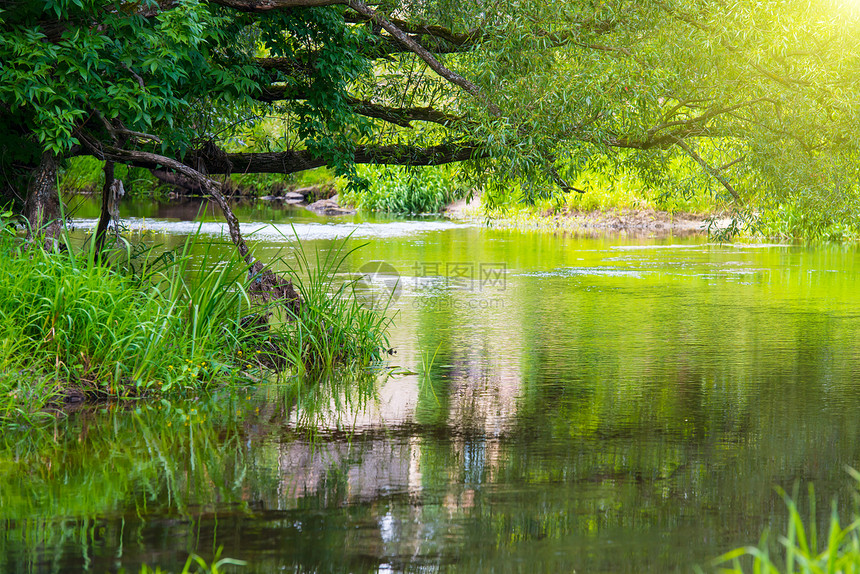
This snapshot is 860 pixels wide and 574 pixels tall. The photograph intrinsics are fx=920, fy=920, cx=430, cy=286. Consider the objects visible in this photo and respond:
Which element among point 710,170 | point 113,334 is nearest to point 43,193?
point 113,334

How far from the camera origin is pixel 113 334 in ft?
23.6

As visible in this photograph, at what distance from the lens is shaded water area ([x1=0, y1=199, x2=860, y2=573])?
449cm

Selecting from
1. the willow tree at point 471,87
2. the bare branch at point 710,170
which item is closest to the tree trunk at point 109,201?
the willow tree at point 471,87

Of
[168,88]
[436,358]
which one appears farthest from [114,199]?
[436,358]

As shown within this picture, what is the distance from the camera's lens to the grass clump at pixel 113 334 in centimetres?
696

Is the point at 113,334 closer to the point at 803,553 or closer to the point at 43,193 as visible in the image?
the point at 43,193

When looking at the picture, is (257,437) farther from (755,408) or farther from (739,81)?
(739,81)

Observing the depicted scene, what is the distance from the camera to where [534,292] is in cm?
1496

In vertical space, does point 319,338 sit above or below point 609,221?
below

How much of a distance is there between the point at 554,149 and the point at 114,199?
189 inches

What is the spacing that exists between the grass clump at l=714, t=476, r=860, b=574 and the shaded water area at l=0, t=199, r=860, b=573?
0.48 feet

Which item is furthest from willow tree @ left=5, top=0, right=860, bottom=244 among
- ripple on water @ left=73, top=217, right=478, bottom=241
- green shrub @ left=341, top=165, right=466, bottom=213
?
green shrub @ left=341, top=165, right=466, bottom=213

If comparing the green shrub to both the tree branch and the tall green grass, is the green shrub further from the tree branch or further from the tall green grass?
the tall green grass

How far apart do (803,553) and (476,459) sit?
2.90 meters
